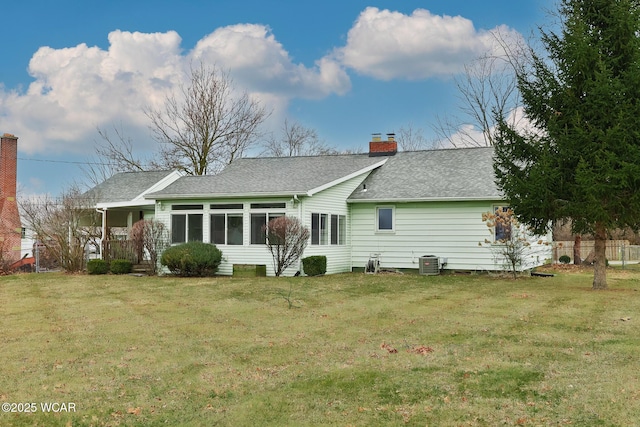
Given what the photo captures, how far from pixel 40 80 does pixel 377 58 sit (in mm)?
13092

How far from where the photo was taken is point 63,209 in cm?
2136

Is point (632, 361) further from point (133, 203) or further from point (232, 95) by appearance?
point (232, 95)

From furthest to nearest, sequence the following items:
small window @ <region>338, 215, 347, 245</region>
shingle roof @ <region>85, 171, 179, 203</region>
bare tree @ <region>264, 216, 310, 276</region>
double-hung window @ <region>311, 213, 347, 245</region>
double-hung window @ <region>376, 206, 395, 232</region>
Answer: shingle roof @ <region>85, 171, 179, 203</region>
small window @ <region>338, 215, 347, 245</region>
double-hung window @ <region>376, 206, 395, 232</region>
double-hung window @ <region>311, 213, 347, 245</region>
bare tree @ <region>264, 216, 310, 276</region>

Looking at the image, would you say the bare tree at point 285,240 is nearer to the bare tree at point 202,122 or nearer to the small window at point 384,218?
the small window at point 384,218

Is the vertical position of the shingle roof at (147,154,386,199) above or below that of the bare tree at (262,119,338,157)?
below

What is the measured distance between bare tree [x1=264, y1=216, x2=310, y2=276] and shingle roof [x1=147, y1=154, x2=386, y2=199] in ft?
3.41

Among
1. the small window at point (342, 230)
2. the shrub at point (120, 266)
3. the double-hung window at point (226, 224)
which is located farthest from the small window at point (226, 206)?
the shrub at point (120, 266)

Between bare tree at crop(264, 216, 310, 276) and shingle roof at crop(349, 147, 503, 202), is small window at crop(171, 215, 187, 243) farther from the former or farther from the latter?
shingle roof at crop(349, 147, 503, 202)

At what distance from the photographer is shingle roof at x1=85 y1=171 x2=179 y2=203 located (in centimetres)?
2509

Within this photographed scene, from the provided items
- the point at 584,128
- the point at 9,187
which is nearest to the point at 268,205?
the point at 584,128

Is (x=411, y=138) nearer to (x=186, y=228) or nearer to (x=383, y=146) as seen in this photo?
(x=383, y=146)

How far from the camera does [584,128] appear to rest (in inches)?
570

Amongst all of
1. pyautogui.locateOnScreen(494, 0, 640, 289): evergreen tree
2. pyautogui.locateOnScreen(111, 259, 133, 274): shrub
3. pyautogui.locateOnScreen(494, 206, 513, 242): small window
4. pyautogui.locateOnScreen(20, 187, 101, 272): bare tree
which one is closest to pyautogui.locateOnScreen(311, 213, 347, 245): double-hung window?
pyautogui.locateOnScreen(494, 206, 513, 242): small window

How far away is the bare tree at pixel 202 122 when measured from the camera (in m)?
33.5
